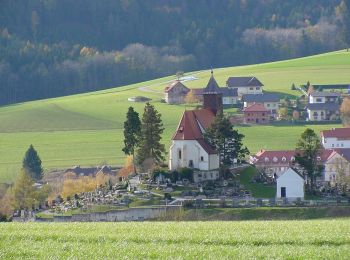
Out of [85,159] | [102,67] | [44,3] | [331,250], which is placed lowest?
[331,250]

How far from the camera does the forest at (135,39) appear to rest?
162 metres

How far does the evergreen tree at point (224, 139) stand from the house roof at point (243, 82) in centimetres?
4766

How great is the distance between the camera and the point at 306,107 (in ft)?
338

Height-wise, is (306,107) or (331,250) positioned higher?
(306,107)

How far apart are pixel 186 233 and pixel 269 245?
3.19m

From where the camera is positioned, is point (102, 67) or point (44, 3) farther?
point (44, 3)

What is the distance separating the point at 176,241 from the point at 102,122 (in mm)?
80671

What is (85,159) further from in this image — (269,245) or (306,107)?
(269,245)

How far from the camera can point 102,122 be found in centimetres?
10956

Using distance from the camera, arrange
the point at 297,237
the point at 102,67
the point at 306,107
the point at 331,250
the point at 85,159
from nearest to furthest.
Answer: the point at 331,250 < the point at 297,237 < the point at 85,159 < the point at 306,107 < the point at 102,67

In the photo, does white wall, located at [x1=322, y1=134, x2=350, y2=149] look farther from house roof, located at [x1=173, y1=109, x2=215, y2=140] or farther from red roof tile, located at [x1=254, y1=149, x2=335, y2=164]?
house roof, located at [x1=173, y1=109, x2=215, y2=140]

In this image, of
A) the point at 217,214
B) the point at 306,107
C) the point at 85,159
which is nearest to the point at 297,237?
the point at 217,214

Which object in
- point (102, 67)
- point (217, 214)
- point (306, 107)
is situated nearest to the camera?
point (217, 214)

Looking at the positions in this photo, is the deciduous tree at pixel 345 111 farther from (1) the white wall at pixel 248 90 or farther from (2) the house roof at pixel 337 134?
(1) the white wall at pixel 248 90
